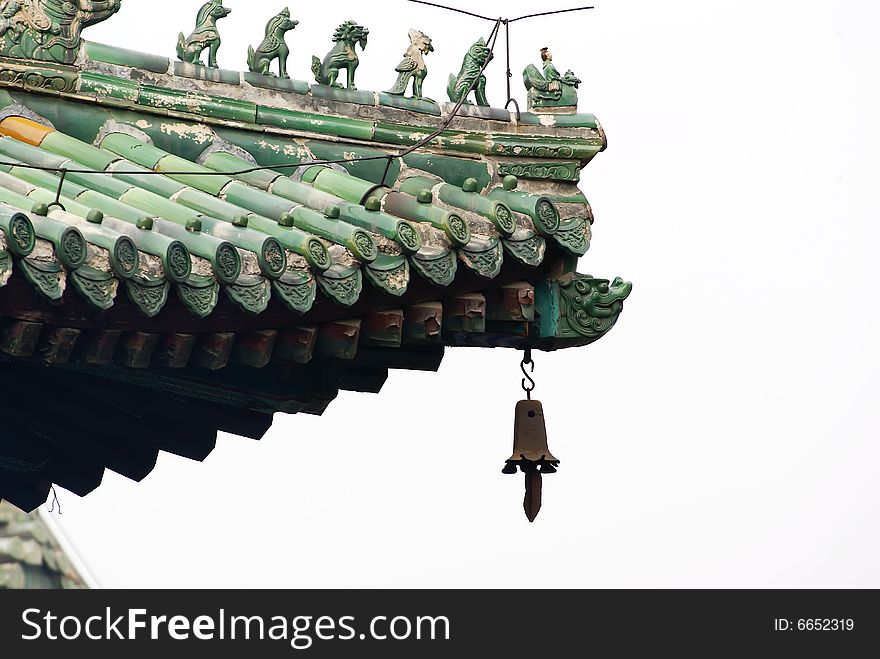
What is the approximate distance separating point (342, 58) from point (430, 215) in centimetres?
119

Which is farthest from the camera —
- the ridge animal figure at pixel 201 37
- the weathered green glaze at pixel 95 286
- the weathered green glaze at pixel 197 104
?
the ridge animal figure at pixel 201 37

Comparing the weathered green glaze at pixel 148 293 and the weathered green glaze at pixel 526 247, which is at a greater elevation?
the weathered green glaze at pixel 526 247

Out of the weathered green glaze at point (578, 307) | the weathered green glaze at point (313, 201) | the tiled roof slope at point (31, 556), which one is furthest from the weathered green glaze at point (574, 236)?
the tiled roof slope at point (31, 556)

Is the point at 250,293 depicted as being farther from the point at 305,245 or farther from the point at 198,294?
the point at 305,245

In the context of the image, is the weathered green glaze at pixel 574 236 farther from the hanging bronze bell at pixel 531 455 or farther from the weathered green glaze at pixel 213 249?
the weathered green glaze at pixel 213 249

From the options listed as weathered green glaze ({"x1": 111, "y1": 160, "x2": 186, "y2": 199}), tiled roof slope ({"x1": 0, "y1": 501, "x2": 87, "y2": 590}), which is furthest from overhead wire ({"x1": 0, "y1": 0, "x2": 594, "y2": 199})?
tiled roof slope ({"x1": 0, "y1": 501, "x2": 87, "y2": 590})

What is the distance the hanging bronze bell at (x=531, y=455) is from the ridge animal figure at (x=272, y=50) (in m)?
1.95

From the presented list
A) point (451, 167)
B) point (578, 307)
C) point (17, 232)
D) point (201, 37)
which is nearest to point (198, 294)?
point (17, 232)

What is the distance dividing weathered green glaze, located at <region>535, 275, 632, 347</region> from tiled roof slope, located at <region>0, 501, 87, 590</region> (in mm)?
6935

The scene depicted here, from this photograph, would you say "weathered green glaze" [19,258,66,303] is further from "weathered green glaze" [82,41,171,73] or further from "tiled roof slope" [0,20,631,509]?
"weathered green glaze" [82,41,171,73]

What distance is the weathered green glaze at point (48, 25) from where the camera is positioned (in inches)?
423

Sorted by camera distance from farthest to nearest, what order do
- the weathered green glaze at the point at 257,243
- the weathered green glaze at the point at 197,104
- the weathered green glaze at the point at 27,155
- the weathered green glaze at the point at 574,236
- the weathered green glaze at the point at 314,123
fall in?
the weathered green glaze at the point at 314,123, the weathered green glaze at the point at 197,104, the weathered green glaze at the point at 574,236, the weathered green glaze at the point at 27,155, the weathered green glaze at the point at 257,243

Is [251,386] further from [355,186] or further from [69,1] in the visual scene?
[69,1]

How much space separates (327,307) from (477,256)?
0.69 metres
